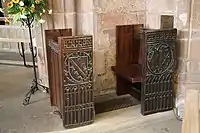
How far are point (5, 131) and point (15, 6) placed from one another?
3.72ft

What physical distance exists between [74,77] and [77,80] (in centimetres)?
4

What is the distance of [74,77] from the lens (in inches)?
88.8

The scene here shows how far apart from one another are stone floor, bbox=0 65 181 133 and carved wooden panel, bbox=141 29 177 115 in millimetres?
110

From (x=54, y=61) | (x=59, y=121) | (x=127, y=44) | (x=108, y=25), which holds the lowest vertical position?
(x=59, y=121)

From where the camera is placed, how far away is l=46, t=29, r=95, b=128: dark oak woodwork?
219cm

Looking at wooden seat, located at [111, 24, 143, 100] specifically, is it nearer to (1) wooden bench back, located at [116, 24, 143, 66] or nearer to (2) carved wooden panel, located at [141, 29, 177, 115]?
(1) wooden bench back, located at [116, 24, 143, 66]

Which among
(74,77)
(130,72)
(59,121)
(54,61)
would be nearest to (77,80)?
(74,77)

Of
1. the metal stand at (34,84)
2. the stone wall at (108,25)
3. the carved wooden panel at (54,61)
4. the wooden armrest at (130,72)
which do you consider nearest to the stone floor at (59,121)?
the metal stand at (34,84)

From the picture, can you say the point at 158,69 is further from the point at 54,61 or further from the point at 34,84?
the point at 34,84

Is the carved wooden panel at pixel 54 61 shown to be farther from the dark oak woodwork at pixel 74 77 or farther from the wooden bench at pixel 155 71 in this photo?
the wooden bench at pixel 155 71

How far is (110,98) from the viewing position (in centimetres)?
293

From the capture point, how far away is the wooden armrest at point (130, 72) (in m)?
2.57

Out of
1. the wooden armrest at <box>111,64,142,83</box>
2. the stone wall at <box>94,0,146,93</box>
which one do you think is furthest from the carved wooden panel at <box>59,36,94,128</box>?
the stone wall at <box>94,0,146,93</box>

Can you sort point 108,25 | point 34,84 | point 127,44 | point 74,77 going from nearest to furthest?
1. point 74,77
2. point 108,25
3. point 127,44
4. point 34,84
